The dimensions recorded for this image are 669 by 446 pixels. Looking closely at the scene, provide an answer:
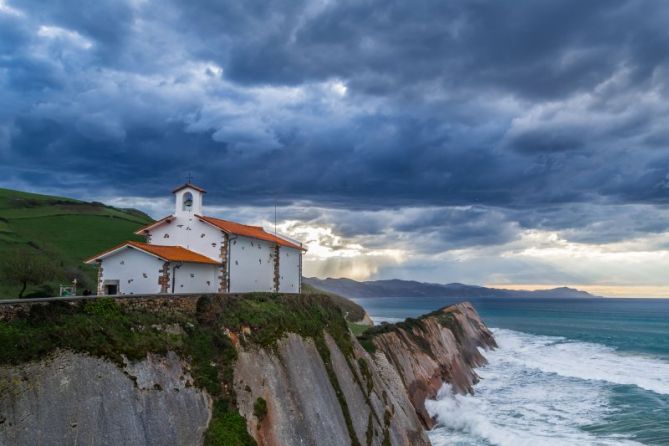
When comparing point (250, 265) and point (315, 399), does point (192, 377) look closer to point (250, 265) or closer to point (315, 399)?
point (315, 399)

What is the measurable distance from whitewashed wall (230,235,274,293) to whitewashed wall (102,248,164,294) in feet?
19.6

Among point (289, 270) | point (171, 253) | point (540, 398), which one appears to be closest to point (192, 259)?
point (171, 253)

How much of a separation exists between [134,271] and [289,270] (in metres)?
15.4

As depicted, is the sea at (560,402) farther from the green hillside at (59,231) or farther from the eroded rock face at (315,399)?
the green hillside at (59,231)

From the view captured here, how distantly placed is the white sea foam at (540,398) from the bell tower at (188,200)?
22.2 m

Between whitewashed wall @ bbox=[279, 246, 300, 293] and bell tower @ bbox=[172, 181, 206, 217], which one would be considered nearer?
bell tower @ bbox=[172, 181, 206, 217]

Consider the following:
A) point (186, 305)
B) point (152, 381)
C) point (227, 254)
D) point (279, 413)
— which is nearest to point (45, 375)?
point (152, 381)

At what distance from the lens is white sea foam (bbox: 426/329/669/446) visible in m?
30.6

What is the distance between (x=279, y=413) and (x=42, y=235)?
66.8 meters

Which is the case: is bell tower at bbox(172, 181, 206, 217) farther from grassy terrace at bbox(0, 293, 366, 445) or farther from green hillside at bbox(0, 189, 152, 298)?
green hillside at bbox(0, 189, 152, 298)

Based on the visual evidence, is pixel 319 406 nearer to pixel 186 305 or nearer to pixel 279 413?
pixel 279 413

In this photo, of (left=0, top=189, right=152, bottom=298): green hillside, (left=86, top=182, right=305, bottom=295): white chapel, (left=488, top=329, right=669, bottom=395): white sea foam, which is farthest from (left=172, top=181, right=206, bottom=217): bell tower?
(left=488, top=329, right=669, bottom=395): white sea foam

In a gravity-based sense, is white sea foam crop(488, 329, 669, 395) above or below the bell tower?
below

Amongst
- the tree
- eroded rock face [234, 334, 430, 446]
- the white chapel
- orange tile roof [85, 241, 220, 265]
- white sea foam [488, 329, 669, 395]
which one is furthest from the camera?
white sea foam [488, 329, 669, 395]
